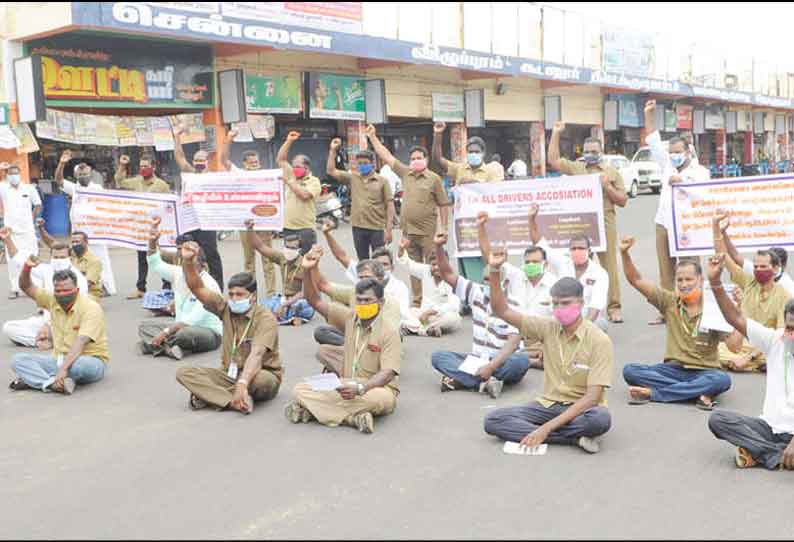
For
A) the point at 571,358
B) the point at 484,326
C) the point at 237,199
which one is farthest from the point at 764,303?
the point at 237,199

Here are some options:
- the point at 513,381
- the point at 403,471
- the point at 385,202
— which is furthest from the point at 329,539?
the point at 385,202

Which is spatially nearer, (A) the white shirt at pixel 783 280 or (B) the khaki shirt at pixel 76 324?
(A) the white shirt at pixel 783 280

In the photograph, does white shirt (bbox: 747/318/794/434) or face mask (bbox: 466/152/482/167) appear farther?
face mask (bbox: 466/152/482/167)

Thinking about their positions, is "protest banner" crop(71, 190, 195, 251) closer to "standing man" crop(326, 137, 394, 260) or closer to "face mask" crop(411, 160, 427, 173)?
"standing man" crop(326, 137, 394, 260)

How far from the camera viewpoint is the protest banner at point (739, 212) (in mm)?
7703

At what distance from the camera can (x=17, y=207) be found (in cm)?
1198

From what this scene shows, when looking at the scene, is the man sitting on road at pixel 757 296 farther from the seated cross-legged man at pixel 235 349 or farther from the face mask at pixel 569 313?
the seated cross-legged man at pixel 235 349

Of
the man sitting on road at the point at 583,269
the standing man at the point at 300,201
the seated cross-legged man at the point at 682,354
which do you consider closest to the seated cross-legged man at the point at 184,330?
the standing man at the point at 300,201

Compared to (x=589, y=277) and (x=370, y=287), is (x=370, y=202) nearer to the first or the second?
(x=589, y=277)

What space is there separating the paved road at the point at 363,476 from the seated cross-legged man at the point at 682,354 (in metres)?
0.15

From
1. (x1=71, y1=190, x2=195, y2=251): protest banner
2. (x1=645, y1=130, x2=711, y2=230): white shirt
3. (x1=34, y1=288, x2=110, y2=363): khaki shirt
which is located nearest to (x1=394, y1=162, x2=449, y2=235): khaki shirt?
(x1=645, y1=130, x2=711, y2=230): white shirt

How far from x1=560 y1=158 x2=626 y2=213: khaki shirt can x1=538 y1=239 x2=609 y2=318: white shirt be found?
1146mm

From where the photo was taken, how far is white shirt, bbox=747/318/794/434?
187 inches

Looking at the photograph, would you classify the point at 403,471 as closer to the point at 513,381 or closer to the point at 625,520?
the point at 625,520
